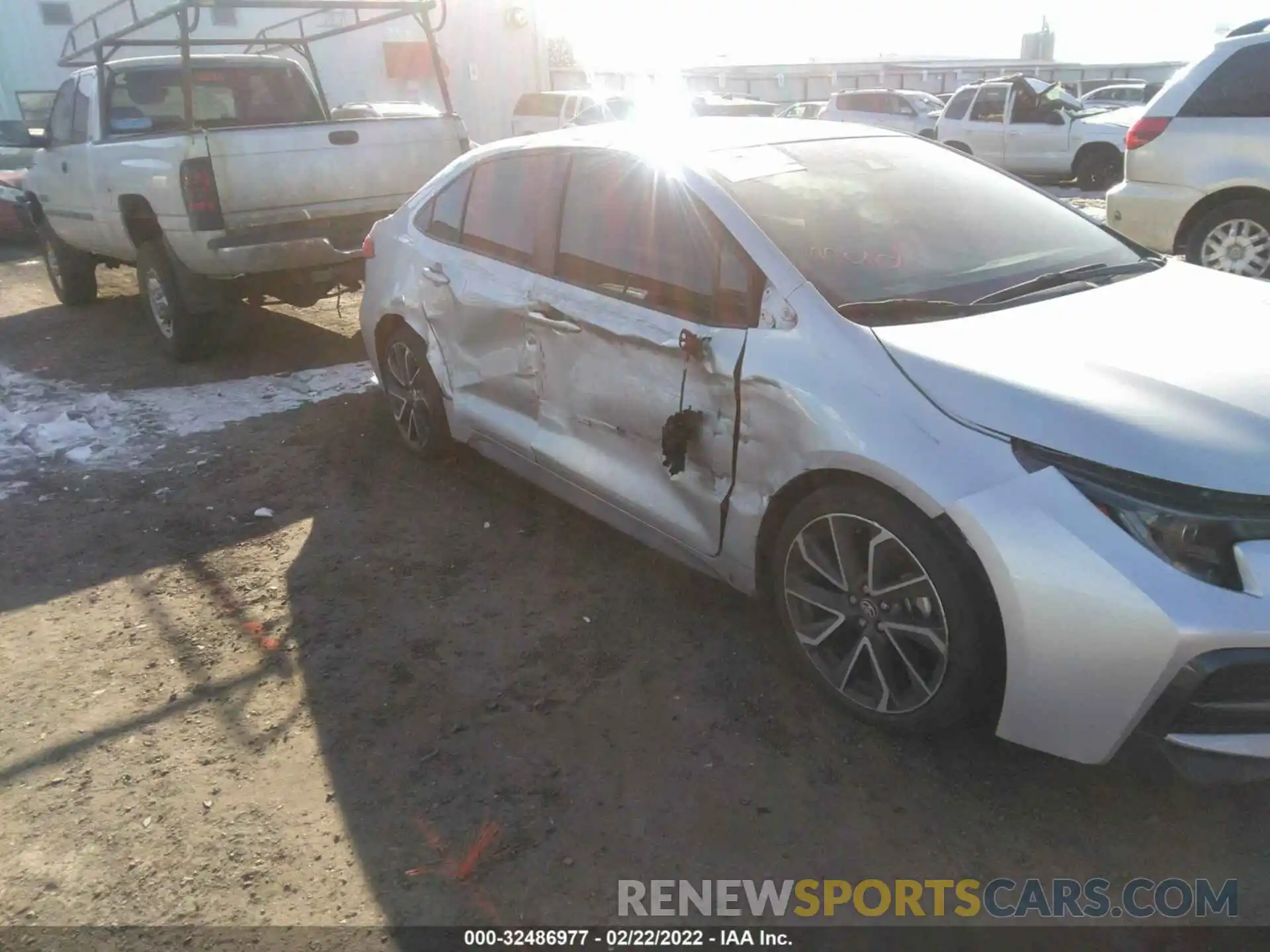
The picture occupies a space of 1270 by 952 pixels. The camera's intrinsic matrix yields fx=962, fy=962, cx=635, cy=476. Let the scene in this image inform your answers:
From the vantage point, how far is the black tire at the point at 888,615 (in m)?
2.49

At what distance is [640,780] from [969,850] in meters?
0.90

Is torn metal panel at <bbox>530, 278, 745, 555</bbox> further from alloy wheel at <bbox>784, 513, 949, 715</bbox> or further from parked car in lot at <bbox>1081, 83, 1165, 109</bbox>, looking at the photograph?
parked car in lot at <bbox>1081, 83, 1165, 109</bbox>

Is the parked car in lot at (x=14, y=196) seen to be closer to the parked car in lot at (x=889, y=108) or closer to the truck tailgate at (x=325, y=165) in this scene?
the truck tailgate at (x=325, y=165)

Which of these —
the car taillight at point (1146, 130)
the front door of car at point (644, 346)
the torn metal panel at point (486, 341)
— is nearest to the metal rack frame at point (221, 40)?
the torn metal panel at point (486, 341)

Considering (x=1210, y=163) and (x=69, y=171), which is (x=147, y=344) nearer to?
(x=69, y=171)

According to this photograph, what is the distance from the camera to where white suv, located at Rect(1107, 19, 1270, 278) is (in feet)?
21.4

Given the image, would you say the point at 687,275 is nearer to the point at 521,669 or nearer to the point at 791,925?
the point at 521,669

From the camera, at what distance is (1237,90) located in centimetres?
659

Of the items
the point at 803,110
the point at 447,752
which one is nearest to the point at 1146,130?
the point at 447,752

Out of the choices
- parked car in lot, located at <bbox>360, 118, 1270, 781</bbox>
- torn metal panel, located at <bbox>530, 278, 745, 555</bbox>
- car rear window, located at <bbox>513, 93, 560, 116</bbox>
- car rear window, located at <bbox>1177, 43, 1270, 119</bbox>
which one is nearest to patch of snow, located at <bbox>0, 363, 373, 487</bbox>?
parked car in lot, located at <bbox>360, 118, 1270, 781</bbox>

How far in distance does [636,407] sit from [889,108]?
64.0ft

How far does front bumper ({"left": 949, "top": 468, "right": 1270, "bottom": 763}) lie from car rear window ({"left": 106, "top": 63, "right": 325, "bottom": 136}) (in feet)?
21.3

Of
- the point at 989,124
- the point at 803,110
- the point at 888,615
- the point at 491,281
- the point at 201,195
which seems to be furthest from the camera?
the point at 803,110

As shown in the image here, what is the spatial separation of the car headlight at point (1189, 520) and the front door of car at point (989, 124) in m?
16.0
